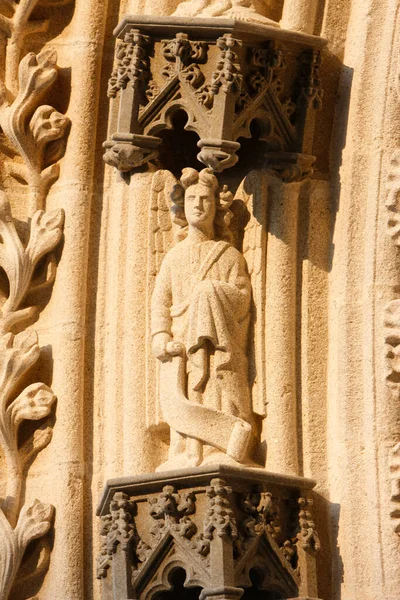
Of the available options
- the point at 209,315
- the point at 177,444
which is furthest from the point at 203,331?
the point at 177,444

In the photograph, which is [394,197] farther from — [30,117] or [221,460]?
[30,117]

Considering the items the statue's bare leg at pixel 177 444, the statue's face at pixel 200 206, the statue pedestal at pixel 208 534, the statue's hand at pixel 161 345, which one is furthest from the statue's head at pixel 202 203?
the statue pedestal at pixel 208 534

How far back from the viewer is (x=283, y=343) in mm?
5043

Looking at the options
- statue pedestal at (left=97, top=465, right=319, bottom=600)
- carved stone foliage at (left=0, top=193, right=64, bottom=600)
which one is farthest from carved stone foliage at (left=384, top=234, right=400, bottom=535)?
carved stone foliage at (left=0, top=193, right=64, bottom=600)

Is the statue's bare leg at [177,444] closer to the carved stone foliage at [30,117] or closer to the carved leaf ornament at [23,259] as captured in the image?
the carved leaf ornament at [23,259]

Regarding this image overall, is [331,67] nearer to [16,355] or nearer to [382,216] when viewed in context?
[382,216]

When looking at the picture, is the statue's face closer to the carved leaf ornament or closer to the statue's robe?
the statue's robe

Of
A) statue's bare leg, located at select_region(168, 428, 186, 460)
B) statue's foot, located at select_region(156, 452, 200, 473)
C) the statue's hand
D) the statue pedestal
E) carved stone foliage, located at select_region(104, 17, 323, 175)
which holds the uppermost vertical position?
carved stone foliage, located at select_region(104, 17, 323, 175)

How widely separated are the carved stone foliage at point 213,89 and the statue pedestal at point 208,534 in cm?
77

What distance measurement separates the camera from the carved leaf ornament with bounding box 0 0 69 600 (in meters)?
5.07

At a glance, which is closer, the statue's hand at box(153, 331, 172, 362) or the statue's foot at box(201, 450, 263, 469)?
the statue's foot at box(201, 450, 263, 469)

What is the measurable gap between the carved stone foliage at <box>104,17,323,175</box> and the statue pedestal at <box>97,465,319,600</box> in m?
0.77

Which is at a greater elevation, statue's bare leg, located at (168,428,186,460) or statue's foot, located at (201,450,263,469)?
statue's bare leg, located at (168,428,186,460)

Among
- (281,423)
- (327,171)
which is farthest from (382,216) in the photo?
(281,423)
